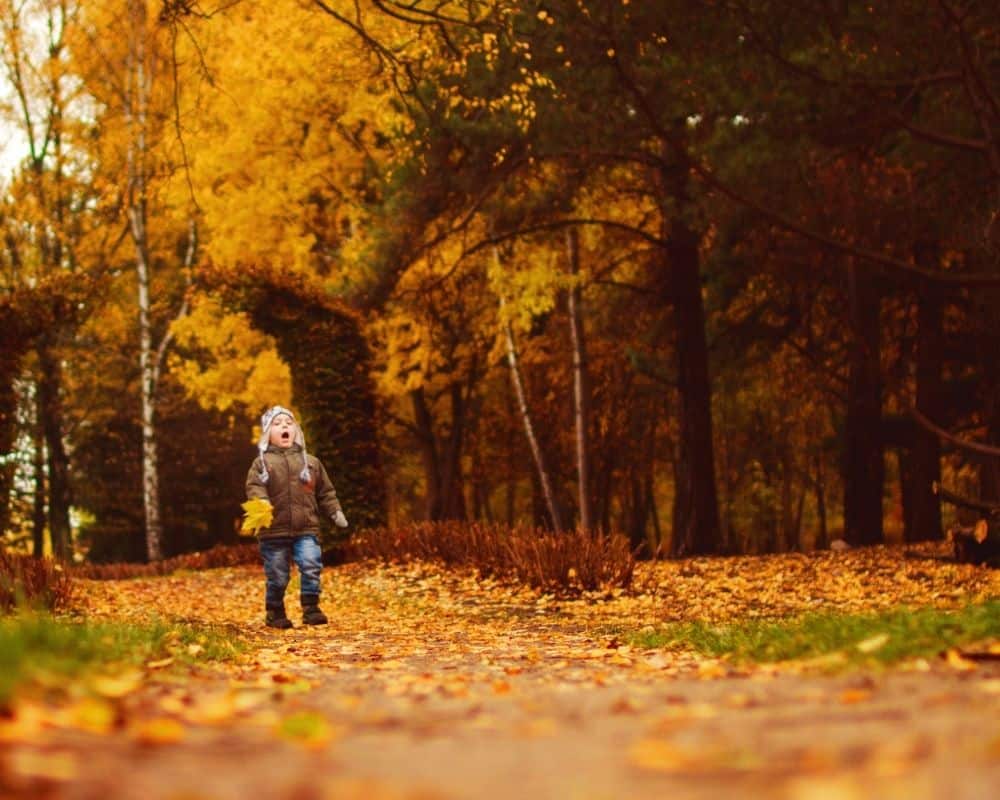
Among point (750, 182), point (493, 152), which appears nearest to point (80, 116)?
point (493, 152)

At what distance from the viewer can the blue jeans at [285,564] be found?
33.7 feet

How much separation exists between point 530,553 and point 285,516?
3.21 m

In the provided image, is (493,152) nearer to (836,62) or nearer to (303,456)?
(836,62)

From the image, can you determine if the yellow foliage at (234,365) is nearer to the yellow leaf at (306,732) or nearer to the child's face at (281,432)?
the child's face at (281,432)

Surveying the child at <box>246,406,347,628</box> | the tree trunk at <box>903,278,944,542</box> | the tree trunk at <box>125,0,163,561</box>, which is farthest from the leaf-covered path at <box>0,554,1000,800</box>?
the tree trunk at <box>125,0,163,561</box>

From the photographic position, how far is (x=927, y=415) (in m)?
19.0

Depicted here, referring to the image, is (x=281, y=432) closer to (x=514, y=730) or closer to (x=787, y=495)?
(x=514, y=730)

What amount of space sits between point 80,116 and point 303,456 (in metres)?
18.0

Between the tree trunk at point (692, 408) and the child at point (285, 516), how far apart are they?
932 cm

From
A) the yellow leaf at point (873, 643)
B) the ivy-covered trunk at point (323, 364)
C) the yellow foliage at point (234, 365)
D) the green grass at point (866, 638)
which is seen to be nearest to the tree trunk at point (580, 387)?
the ivy-covered trunk at point (323, 364)

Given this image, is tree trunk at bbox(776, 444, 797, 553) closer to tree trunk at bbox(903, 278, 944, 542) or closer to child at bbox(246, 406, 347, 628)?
tree trunk at bbox(903, 278, 944, 542)

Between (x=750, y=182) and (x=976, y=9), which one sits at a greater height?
(x=976, y=9)

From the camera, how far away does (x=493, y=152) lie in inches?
632

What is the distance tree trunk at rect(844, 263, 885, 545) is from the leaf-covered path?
12639 mm
